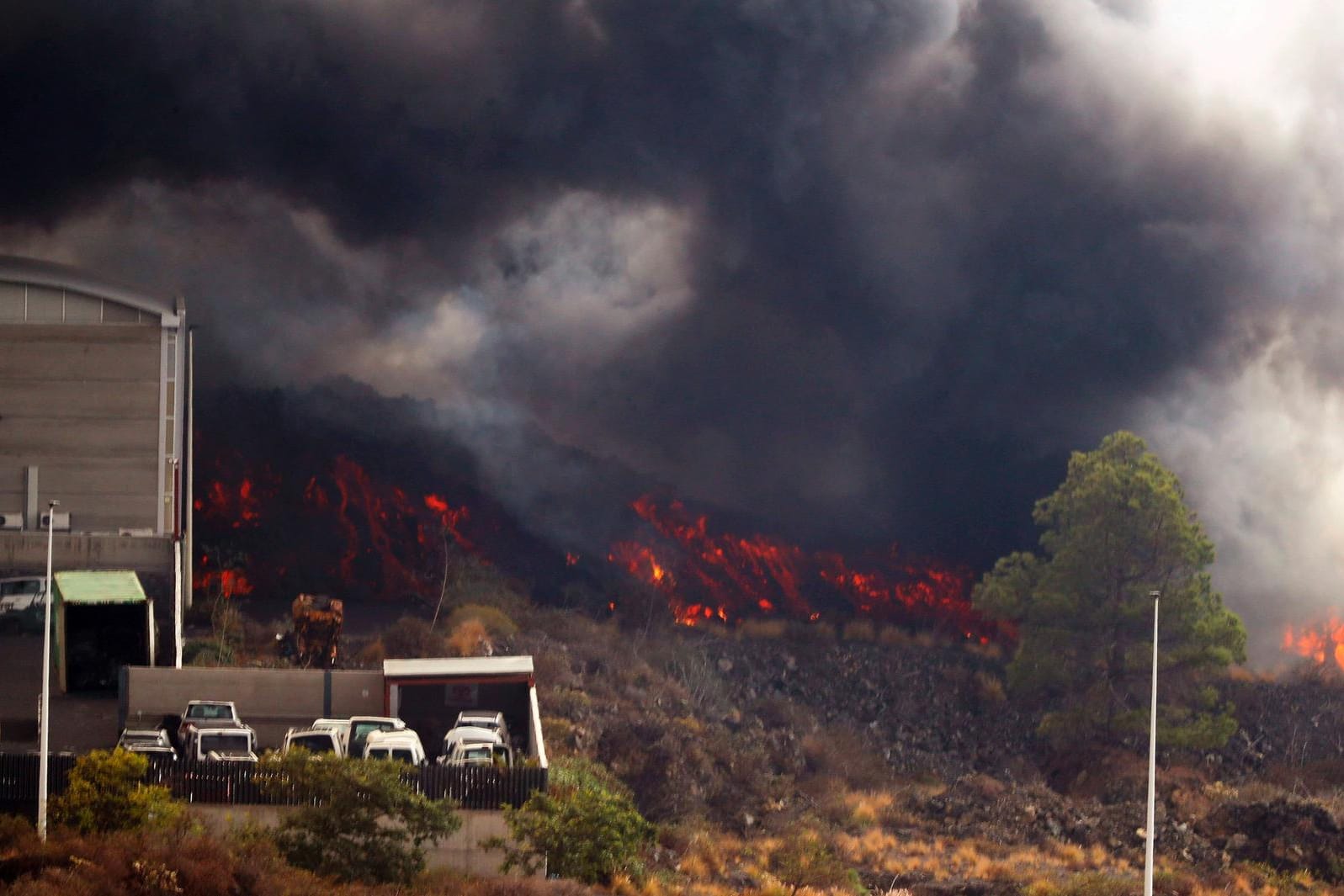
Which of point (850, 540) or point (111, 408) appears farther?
point (850, 540)

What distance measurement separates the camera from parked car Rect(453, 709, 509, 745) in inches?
1284

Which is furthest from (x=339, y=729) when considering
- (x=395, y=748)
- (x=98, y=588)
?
(x=98, y=588)

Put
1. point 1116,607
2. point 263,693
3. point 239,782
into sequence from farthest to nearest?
1. point 1116,607
2. point 263,693
3. point 239,782

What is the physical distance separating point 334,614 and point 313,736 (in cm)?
1165

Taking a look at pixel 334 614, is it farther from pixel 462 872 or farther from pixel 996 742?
pixel 996 742

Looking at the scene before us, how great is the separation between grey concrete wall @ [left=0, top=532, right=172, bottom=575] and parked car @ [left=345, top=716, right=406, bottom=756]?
11.5 m

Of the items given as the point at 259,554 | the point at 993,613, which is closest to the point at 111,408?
the point at 259,554

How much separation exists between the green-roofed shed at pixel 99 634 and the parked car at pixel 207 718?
376 cm

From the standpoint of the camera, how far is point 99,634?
3594 centimetres

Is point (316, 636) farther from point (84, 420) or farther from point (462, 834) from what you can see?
point (462, 834)

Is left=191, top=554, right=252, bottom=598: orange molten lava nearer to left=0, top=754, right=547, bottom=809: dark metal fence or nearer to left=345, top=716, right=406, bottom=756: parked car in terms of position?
left=345, top=716, right=406, bottom=756: parked car

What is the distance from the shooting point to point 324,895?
21.9m

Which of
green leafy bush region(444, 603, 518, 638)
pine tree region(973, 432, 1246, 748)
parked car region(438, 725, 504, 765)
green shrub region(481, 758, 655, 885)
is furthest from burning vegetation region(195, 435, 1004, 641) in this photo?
green shrub region(481, 758, 655, 885)

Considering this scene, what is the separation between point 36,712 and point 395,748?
9006mm
